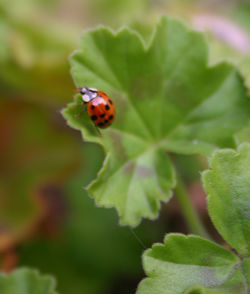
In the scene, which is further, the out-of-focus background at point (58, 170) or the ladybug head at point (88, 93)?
the out-of-focus background at point (58, 170)

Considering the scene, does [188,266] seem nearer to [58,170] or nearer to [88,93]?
[88,93]

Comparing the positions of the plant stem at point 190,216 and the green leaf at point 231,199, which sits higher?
the plant stem at point 190,216

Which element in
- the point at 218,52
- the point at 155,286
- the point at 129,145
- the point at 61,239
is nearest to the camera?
the point at 155,286

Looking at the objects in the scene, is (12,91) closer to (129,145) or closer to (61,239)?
(61,239)

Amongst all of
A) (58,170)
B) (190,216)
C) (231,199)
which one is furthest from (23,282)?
(58,170)

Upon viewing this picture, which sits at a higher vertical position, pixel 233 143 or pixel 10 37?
pixel 10 37

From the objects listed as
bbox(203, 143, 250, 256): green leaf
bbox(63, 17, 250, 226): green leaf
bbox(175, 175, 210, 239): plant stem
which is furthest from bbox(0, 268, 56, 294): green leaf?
bbox(203, 143, 250, 256): green leaf

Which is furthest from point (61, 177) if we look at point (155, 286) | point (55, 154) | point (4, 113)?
point (155, 286)

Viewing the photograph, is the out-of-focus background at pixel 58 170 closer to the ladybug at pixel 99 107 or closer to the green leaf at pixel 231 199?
the ladybug at pixel 99 107

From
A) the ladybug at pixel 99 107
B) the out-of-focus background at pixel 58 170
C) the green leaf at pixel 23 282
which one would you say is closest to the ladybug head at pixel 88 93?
the ladybug at pixel 99 107
